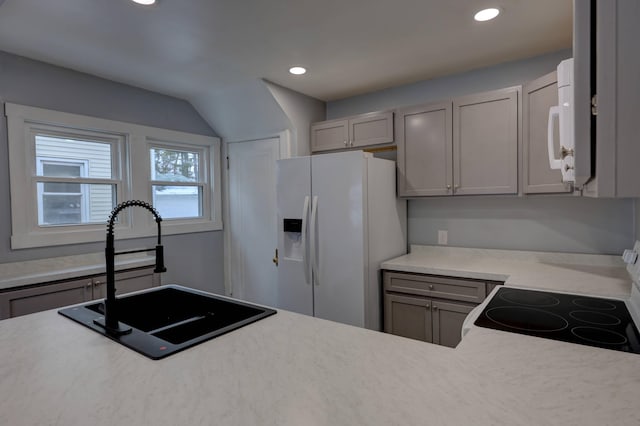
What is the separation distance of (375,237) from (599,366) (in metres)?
1.78

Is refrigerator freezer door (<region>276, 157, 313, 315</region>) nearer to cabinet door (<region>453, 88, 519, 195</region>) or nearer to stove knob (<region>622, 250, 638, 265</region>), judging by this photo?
cabinet door (<region>453, 88, 519, 195</region>)

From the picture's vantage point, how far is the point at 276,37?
7.52ft

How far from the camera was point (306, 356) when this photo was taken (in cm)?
101

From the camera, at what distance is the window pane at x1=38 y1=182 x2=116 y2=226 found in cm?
279

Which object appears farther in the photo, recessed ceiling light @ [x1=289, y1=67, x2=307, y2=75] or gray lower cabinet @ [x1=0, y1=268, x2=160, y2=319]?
recessed ceiling light @ [x1=289, y1=67, x2=307, y2=75]

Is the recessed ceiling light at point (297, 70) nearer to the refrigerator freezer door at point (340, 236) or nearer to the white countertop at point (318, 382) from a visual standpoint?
the refrigerator freezer door at point (340, 236)

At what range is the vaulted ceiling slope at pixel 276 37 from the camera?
1.95m

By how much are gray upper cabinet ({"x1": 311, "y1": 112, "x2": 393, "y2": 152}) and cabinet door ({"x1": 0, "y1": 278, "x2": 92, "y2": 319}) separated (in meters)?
2.30

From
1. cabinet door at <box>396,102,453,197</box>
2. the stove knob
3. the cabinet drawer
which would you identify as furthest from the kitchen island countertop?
cabinet door at <box>396,102,453,197</box>

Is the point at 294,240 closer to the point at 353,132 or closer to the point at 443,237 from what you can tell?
the point at 353,132

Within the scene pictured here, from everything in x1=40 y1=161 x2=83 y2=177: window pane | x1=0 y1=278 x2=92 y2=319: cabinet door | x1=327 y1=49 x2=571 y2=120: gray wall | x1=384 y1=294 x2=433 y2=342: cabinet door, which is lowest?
x1=384 y1=294 x2=433 y2=342: cabinet door

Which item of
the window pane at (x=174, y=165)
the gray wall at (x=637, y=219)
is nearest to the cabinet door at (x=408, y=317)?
the gray wall at (x=637, y=219)

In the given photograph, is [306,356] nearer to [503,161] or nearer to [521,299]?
[521,299]

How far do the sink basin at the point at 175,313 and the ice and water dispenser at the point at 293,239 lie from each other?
1240 millimetres
